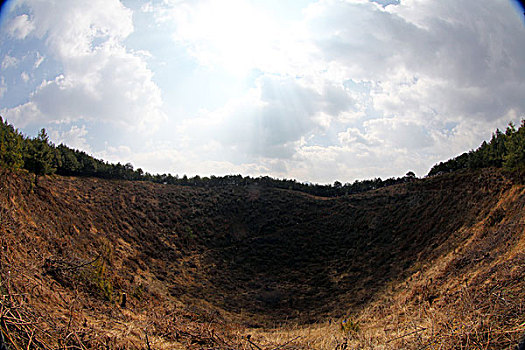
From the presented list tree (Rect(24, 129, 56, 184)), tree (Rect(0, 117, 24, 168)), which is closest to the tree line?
tree (Rect(0, 117, 24, 168))

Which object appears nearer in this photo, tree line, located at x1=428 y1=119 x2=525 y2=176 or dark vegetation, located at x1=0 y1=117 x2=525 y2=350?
dark vegetation, located at x1=0 y1=117 x2=525 y2=350

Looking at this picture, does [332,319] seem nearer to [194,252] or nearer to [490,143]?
[194,252]

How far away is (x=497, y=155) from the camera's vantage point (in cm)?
2653

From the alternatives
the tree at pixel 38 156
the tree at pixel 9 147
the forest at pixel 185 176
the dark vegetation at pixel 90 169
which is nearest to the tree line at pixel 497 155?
the forest at pixel 185 176

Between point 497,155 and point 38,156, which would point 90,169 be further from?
point 497,155

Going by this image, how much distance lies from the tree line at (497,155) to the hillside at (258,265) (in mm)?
1565

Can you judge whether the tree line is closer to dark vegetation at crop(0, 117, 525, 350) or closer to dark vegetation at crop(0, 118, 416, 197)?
dark vegetation at crop(0, 117, 525, 350)

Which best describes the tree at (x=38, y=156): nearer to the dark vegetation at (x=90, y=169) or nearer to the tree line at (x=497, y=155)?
the dark vegetation at (x=90, y=169)

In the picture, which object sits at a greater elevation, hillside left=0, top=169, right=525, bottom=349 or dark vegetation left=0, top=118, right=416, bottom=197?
dark vegetation left=0, top=118, right=416, bottom=197

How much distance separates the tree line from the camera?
63.3ft

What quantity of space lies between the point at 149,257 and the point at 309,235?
17569mm

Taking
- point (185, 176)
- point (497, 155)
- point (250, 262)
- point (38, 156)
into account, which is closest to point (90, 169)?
point (38, 156)

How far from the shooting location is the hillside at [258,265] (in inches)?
214

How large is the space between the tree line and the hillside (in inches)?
61.6
